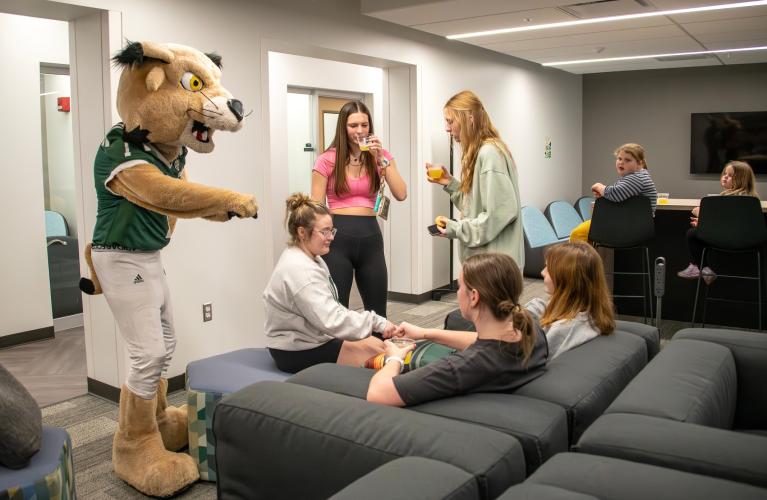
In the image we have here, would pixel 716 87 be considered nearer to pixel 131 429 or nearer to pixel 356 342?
pixel 356 342

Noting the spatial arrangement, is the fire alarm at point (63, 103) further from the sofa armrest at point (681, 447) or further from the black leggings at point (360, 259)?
the sofa armrest at point (681, 447)

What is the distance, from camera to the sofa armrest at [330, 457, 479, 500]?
4.41 feet

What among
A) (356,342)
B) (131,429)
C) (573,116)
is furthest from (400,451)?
(573,116)

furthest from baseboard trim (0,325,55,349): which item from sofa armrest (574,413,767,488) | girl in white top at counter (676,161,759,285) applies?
girl in white top at counter (676,161,759,285)

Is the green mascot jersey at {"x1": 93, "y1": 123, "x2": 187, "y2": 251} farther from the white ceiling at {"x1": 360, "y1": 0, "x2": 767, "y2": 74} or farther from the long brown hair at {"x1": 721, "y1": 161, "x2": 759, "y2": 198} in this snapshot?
the long brown hair at {"x1": 721, "y1": 161, "x2": 759, "y2": 198}

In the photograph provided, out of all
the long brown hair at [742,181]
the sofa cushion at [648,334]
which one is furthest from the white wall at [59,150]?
the long brown hair at [742,181]

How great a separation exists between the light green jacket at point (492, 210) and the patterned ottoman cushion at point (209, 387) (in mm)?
1039

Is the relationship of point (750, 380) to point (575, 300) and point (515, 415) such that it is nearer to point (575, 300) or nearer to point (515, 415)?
point (575, 300)

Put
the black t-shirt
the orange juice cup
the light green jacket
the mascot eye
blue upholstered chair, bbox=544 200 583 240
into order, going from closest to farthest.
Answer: the black t-shirt < the mascot eye < the light green jacket < the orange juice cup < blue upholstered chair, bbox=544 200 583 240

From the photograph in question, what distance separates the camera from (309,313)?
2754 millimetres

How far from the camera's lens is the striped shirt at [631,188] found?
483cm

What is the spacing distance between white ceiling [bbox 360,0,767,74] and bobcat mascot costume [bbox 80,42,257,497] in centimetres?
237

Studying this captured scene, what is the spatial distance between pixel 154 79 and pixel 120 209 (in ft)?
1.68

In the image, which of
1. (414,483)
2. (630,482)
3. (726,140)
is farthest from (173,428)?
(726,140)
